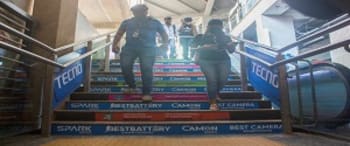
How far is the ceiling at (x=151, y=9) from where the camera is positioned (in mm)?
8875

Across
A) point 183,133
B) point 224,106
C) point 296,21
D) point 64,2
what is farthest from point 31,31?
point 296,21

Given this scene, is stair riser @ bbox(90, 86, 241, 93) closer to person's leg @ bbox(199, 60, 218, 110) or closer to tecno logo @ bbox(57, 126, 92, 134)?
person's leg @ bbox(199, 60, 218, 110)

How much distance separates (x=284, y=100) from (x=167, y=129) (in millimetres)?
1133

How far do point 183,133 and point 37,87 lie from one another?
4.93 ft

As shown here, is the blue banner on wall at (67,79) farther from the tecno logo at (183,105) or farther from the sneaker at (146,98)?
the tecno logo at (183,105)

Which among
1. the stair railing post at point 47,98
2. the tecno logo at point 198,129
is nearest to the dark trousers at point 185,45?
the tecno logo at point 198,129

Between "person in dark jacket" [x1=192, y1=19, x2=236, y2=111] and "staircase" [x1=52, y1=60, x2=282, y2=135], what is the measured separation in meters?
0.24

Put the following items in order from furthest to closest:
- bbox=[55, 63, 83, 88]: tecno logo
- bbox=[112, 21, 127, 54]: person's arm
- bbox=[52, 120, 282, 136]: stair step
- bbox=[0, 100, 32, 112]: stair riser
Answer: bbox=[112, 21, 127, 54]: person's arm, bbox=[55, 63, 83, 88]: tecno logo, bbox=[52, 120, 282, 136]: stair step, bbox=[0, 100, 32, 112]: stair riser

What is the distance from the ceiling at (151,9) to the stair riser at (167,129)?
653 cm

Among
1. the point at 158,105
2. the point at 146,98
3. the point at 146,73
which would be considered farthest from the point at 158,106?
the point at 146,73

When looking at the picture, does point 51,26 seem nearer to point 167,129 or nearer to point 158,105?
point 158,105

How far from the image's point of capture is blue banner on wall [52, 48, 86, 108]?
2.80 metres

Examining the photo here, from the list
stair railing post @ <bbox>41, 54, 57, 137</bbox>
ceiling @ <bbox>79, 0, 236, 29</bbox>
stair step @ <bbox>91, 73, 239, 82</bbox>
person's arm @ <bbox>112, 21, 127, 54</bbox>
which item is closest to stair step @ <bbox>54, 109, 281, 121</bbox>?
stair railing post @ <bbox>41, 54, 57, 137</bbox>

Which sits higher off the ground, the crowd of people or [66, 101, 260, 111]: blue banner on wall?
the crowd of people
